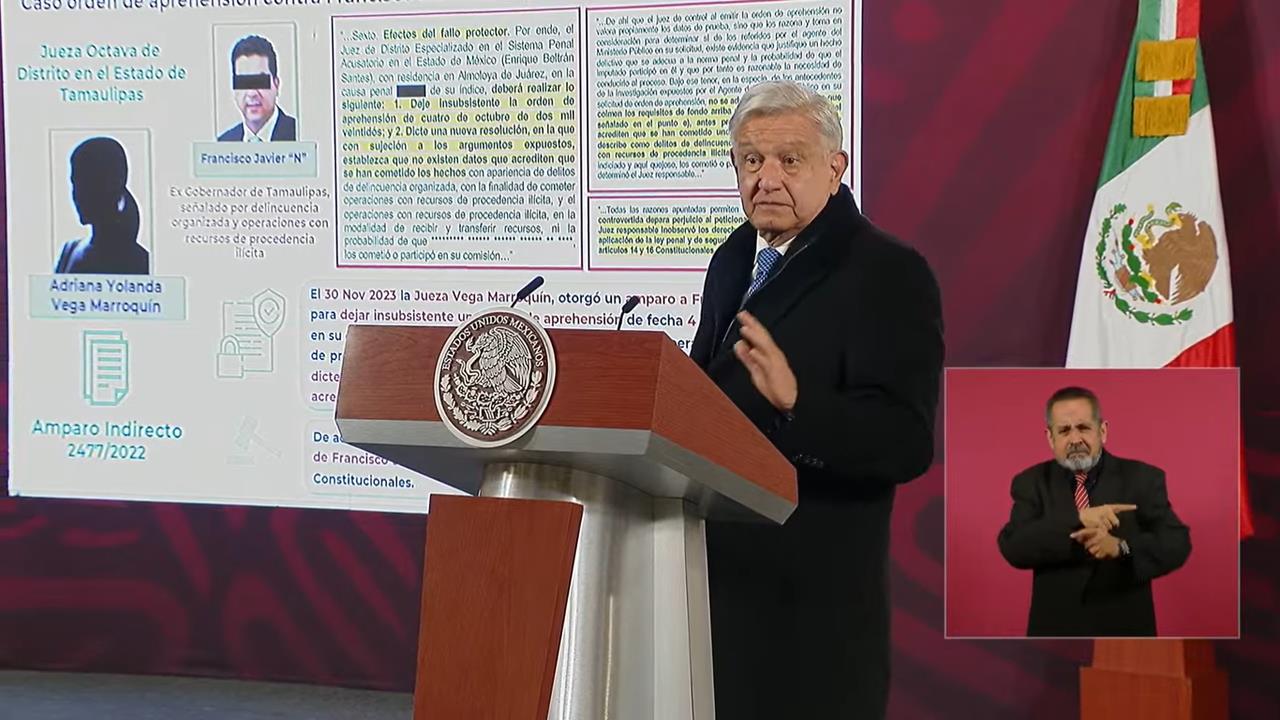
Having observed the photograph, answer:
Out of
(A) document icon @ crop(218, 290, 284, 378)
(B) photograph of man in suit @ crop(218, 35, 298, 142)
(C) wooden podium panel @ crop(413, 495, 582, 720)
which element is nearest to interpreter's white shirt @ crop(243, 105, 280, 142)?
(B) photograph of man in suit @ crop(218, 35, 298, 142)

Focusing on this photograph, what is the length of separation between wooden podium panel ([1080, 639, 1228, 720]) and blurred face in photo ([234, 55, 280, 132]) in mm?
2704

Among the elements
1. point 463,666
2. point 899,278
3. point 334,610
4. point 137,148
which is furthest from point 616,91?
point 463,666

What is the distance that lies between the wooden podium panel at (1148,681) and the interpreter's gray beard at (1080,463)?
441 mm

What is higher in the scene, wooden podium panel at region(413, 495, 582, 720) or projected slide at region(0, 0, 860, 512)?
projected slide at region(0, 0, 860, 512)

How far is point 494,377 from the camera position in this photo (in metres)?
1.06

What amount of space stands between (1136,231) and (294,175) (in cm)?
233

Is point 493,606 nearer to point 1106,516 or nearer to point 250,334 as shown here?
point 1106,516

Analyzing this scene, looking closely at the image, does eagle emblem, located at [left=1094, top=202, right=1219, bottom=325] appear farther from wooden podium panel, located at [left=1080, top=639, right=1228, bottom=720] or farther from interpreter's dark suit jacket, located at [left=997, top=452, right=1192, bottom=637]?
wooden podium panel, located at [left=1080, top=639, right=1228, bottom=720]

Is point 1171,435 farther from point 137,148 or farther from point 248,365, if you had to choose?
point 137,148

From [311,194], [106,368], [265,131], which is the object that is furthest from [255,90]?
[106,368]

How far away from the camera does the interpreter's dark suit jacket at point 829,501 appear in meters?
1.66

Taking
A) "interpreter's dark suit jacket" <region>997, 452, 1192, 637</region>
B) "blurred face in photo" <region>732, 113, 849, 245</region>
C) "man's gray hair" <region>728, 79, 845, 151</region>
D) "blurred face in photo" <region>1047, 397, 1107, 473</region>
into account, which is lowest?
"interpreter's dark suit jacket" <region>997, 452, 1192, 637</region>

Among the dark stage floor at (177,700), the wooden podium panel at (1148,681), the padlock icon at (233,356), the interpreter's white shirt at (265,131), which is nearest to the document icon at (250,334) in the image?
the padlock icon at (233,356)

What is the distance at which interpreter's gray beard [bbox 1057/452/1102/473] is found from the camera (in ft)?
9.99
